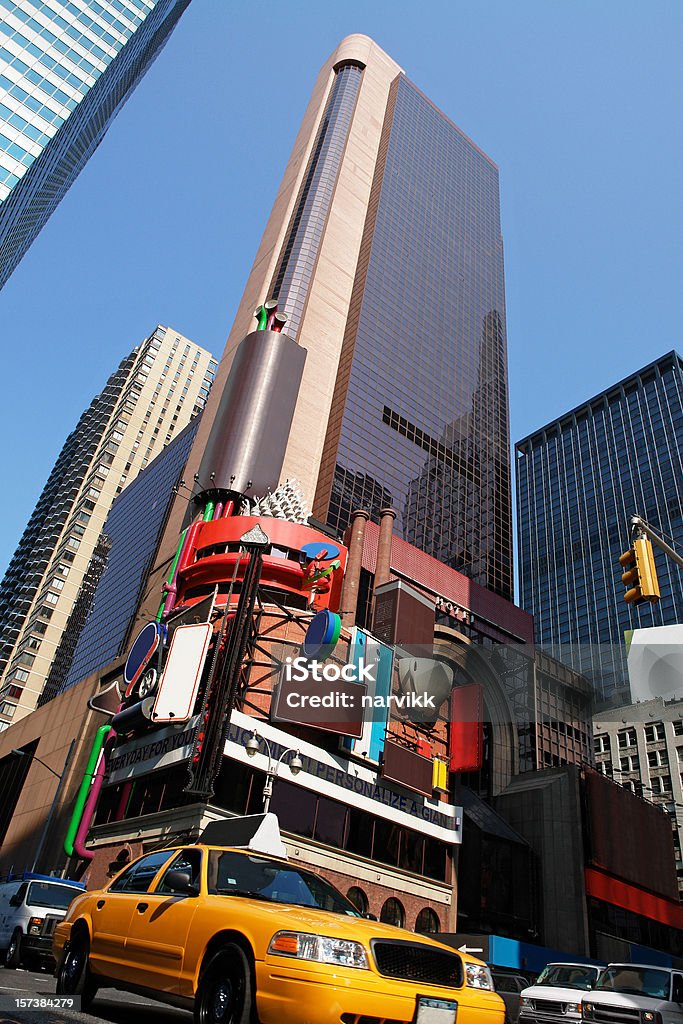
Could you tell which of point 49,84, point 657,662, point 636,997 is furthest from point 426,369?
point 636,997

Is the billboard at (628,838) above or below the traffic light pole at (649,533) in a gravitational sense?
above

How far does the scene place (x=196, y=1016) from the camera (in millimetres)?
5695

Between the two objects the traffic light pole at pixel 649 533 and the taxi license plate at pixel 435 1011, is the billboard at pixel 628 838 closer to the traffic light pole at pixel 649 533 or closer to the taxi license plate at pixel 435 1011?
the traffic light pole at pixel 649 533

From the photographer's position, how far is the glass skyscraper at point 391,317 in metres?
64.6

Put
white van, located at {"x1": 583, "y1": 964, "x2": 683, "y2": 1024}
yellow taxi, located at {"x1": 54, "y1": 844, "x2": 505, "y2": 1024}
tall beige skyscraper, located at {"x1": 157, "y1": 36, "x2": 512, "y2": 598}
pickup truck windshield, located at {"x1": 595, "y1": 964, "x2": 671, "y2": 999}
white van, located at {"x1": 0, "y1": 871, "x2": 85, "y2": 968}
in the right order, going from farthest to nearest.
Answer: tall beige skyscraper, located at {"x1": 157, "y1": 36, "x2": 512, "y2": 598} → white van, located at {"x1": 0, "y1": 871, "x2": 85, "y2": 968} → pickup truck windshield, located at {"x1": 595, "y1": 964, "x2": 671, "y2": 999} → white van, located at {"x1": 583, "y1": 964, "x2": 683, "y2": 1024} → yellow taxi, located at {"x1": 54, "y1": 844, "x2": 505, "y2": 1024}

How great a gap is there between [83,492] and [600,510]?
108 metres

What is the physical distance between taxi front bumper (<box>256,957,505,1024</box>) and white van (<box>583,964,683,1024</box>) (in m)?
8.21

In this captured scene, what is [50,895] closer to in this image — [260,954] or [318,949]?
[260,954]

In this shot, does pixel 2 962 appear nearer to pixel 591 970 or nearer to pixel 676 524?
pixel 591 970

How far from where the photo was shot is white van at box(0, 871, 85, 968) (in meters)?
14.1

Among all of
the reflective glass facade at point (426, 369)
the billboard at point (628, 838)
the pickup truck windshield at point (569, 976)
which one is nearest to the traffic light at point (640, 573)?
the pickup truck windshield at point (569, 976)

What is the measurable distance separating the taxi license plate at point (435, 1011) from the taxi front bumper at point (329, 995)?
45 millimetres

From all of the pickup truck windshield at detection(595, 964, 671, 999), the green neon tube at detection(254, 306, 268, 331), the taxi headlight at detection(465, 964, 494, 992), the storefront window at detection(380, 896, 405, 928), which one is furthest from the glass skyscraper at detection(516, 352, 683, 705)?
the taxi headlight at detection(465, 964, 494, 992)

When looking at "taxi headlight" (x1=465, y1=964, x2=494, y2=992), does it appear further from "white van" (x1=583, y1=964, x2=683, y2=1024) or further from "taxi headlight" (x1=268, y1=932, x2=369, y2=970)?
"white van" (x1=583, y1=964, x2=683, y2=1024)
